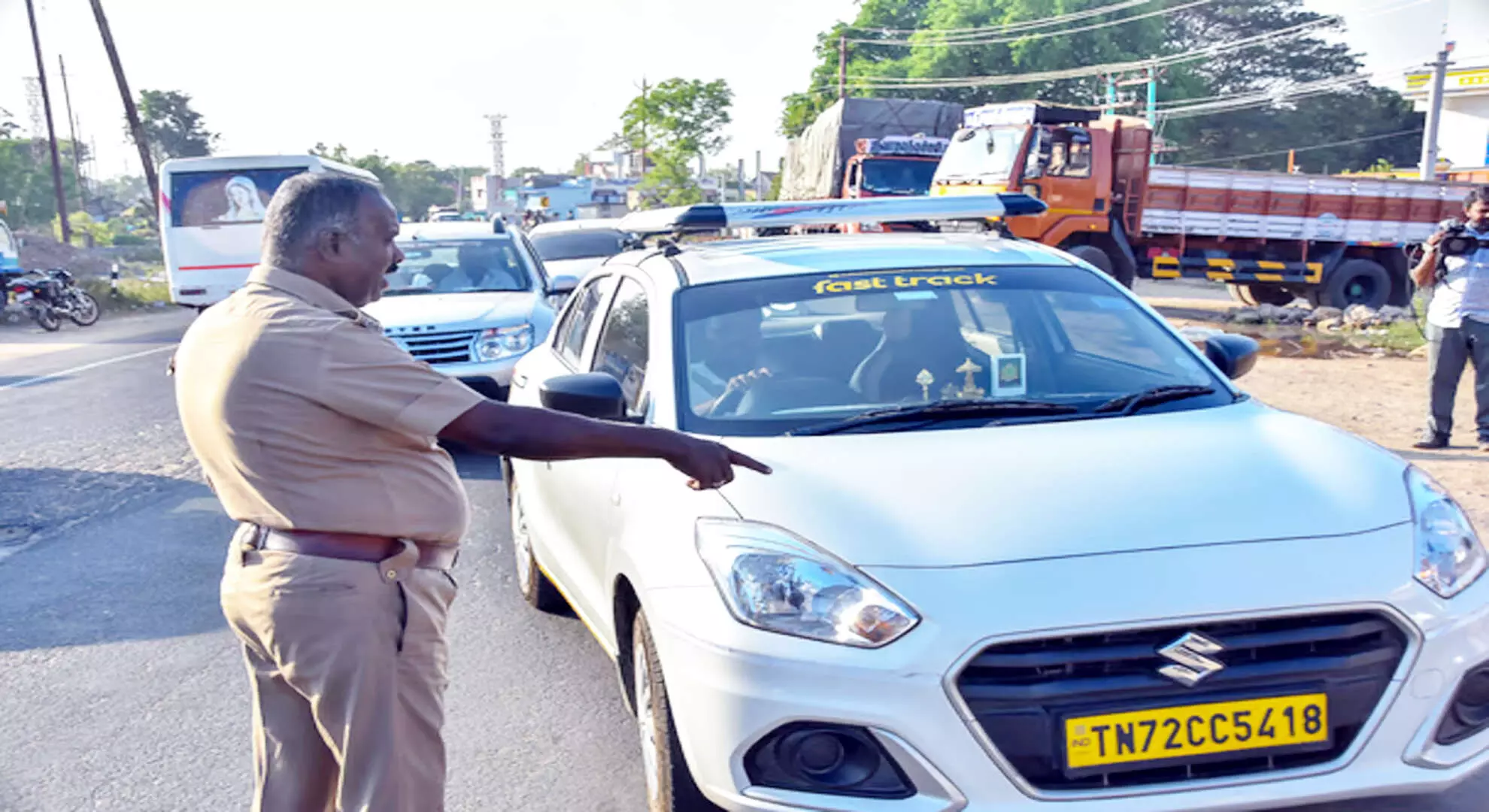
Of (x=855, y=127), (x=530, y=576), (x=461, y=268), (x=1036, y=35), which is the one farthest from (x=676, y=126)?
(x=530, y=576)

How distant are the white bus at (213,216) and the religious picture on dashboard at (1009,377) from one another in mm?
16229

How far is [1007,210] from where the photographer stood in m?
4.70

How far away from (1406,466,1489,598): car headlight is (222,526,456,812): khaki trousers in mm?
2097

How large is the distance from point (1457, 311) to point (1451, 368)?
392 millimetres

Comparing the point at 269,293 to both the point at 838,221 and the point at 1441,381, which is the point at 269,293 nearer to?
the point at 838,221

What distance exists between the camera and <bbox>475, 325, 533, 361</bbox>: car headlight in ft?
29.2

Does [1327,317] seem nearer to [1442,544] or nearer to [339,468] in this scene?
[1442,544]

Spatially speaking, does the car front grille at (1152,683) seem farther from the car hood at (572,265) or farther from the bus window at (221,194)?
the bus window at (221,194)

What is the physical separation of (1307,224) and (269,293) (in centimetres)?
1960

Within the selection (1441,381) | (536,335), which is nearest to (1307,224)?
(1441,381)

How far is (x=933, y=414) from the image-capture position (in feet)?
11.5

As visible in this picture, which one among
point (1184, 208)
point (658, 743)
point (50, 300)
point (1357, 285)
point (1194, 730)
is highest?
point (1184, 208)

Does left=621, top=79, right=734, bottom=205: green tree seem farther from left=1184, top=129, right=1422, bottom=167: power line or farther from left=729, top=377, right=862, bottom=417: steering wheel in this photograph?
left=729, top=377, right=862, bottom=417: steering wheel

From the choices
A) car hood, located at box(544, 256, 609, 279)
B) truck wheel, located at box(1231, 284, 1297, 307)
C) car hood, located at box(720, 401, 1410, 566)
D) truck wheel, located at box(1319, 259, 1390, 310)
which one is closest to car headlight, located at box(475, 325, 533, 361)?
car hood, located at box(544, 256, 609, 279)
